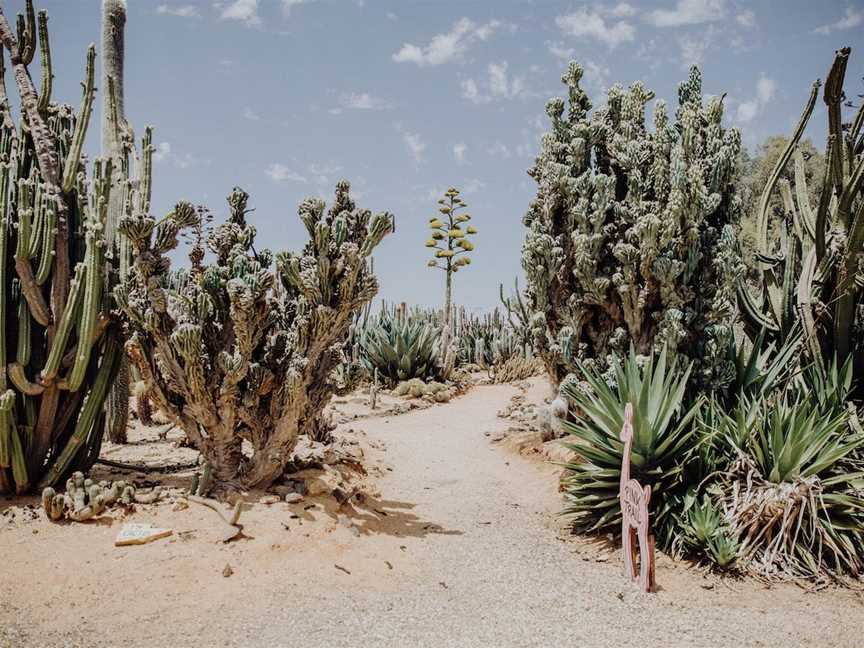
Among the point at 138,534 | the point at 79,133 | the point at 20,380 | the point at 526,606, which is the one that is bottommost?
the point at 526,606

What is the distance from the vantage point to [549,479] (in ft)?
23.2

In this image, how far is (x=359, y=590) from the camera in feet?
13.8

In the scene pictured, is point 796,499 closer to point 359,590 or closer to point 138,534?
point 359,590

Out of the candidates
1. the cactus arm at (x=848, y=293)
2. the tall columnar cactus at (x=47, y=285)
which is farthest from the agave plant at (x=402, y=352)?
the cactus arm at (x=848, y=293)

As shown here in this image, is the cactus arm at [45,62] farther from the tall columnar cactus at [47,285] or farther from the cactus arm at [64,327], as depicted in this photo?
the cactus arm at [64,327]

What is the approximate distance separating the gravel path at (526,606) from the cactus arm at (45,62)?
449 centimetres

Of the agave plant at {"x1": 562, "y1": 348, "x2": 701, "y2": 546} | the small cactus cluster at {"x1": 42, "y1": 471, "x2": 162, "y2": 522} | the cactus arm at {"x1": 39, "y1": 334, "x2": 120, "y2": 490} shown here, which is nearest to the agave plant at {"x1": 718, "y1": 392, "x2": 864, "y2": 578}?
the agave plant at {"x1": 562, "y1": 348, "x2": 701, "y2": 546}

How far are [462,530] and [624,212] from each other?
390cm

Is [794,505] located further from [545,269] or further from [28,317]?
[28,317]

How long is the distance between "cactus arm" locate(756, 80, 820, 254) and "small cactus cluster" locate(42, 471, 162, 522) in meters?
6.94

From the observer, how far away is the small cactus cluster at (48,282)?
4.99 m

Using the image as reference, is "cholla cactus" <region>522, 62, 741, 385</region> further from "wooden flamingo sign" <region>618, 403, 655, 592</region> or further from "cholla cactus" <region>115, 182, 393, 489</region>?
"cholla cactus" <region>115, 182, 393, 489</region>

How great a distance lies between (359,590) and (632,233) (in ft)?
15.4

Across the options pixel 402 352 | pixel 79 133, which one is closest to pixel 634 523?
pixel 79 133
